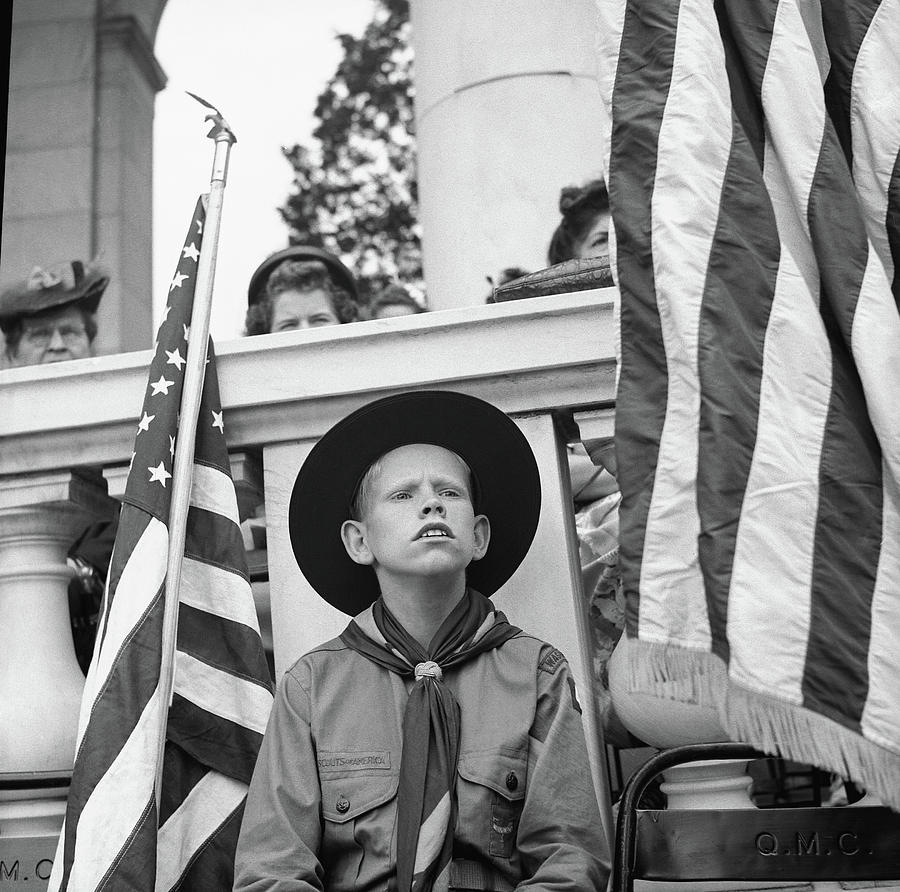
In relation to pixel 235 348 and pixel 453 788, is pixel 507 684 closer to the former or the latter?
pixel 453 788

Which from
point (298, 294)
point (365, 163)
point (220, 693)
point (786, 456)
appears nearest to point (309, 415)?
point (220, 693)

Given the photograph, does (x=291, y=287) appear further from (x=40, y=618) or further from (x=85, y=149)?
(x=85, y=149)

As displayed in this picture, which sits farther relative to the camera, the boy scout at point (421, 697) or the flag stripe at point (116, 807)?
the flag stripe at point (116, 807)

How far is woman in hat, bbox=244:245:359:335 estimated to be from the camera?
5.88m

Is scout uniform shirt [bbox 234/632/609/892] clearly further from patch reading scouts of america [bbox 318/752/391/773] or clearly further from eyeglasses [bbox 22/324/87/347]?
eyeglasses [bbox 22/324/87/347]

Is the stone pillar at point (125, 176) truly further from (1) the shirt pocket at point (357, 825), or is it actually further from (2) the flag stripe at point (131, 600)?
(1) the shirt pocket at point (357, 825)

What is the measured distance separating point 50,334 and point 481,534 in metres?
3.67

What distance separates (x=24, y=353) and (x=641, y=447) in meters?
4.25

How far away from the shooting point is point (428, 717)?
2.32 metres

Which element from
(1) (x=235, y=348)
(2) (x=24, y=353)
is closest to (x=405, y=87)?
(2) (x=24, y=353)

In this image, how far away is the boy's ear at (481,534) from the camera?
2.67 m

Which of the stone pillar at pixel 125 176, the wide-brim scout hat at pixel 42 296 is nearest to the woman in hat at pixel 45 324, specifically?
the wide-brim scout hat at pixel 42 296

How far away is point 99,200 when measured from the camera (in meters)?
11.1

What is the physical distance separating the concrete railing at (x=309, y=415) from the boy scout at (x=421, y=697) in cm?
14
